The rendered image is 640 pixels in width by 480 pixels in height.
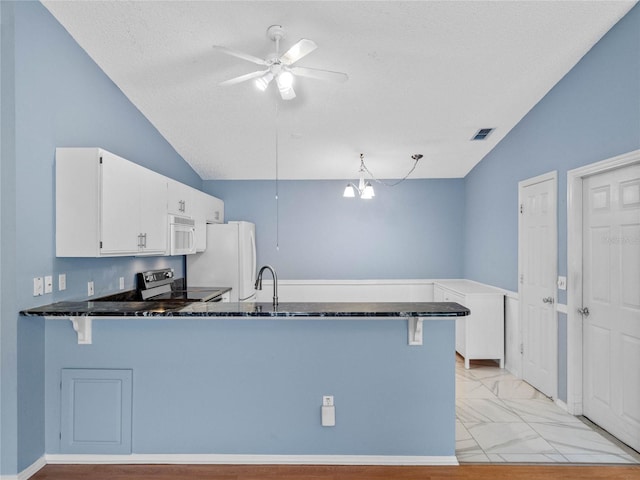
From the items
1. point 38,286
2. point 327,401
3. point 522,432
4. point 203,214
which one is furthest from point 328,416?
point 203,214

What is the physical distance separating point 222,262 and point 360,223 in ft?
7.13

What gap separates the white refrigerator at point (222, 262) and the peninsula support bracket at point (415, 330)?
9.32 feet

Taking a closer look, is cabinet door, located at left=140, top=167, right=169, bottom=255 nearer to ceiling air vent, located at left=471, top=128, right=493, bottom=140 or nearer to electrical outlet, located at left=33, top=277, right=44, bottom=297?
electrical outlet, located at left=33, top=277, right=44, bottom=297

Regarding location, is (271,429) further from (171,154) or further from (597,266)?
(171,154)

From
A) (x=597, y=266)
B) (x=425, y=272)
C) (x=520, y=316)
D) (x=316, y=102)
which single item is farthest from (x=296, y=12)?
(x=425, y=272)

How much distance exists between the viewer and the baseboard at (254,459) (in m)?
Result: 2.30

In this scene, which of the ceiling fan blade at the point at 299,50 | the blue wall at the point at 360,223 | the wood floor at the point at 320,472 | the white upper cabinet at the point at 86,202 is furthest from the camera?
the blue wall at the point at 360,223

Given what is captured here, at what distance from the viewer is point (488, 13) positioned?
2.53 meters

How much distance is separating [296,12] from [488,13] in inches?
53.3

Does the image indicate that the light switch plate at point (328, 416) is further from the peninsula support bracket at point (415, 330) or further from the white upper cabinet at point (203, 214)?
the white upper cabinet at point (203, 214)

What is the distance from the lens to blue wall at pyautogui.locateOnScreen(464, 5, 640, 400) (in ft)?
8.45

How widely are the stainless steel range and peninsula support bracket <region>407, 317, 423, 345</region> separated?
213cm

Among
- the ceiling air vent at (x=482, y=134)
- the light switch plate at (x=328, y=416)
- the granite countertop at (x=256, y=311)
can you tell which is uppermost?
the ceiling air vent at (x=482, y=134)

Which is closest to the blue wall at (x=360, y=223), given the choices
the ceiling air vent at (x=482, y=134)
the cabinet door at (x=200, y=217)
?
the cabinet door at (x=200, y=217)
